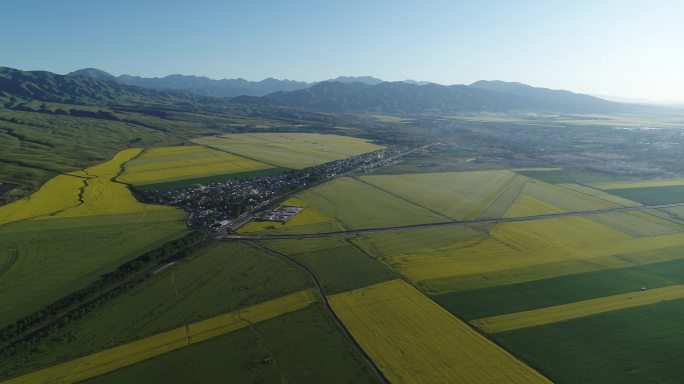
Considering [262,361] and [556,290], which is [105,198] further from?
[556,290]

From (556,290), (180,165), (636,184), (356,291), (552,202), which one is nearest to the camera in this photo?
(356,291)

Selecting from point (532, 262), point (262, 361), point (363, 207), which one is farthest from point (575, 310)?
point (363, 207)

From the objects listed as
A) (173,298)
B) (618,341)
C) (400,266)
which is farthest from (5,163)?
(618,341)

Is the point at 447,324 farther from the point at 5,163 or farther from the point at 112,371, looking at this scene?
the point at 5,163

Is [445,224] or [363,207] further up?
[363,207]

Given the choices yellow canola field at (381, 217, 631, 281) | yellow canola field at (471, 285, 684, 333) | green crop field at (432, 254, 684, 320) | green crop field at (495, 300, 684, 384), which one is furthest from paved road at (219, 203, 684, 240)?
green crop field at (495, 300, 684, 384)

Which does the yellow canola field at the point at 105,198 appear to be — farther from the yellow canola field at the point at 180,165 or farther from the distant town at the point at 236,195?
the yellow canola field at the point at 180,165
